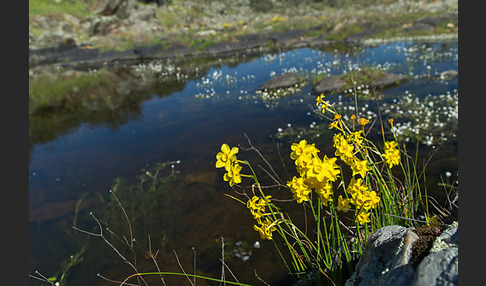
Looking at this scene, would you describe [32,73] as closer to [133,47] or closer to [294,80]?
[133,47]

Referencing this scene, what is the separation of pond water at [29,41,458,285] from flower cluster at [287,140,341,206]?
2.46 m

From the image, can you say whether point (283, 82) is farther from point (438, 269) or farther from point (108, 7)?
point (108, 7)

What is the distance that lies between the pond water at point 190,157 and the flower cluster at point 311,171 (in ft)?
8.07

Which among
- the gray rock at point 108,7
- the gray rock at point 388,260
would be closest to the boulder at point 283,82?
the gray rock at point 388,260

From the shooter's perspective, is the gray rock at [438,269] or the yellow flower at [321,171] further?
the yellow flower at [321,171]

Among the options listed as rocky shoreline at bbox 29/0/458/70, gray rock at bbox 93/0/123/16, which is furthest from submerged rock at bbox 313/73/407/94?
gray rock at bbox 93/0/123/16

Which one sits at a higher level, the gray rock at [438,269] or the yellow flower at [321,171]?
the yellow flower at [321,171]

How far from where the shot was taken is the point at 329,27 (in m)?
32.0

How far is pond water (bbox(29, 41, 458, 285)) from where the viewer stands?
17.1 ft

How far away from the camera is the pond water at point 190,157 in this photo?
205 inches

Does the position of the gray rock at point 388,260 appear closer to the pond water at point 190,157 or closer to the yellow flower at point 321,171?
the yellow flower at point 321,171

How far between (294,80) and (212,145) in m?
6.65

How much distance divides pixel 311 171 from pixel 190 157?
6672 mm

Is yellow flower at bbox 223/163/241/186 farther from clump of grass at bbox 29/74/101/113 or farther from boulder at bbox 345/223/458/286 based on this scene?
clump of grass at bbox 29/74/101/113
